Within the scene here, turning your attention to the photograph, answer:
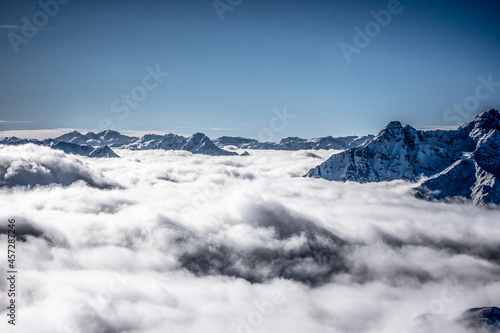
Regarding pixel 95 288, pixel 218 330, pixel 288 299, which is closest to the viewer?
pixel 218 330

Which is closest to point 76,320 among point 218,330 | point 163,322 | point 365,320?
point 163,322

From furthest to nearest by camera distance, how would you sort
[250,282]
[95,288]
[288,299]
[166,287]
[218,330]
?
[250,282] → [288,299] → [166,287] → [95,288] → [218,330]

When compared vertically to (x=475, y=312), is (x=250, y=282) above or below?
below

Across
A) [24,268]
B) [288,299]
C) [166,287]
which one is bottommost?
[288,299]

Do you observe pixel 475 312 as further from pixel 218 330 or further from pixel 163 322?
pixel 163 322

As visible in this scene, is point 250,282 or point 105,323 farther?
point 250,282

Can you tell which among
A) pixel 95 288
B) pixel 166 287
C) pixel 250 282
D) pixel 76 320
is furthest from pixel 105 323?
pixel 250 282

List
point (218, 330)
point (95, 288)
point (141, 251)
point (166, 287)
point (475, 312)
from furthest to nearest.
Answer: point (141, 251) < point (166, 287) < point (95, 288) < point (218, 330) < point (475, 312)

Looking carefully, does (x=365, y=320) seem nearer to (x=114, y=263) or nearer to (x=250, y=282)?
(x=250, y=282)

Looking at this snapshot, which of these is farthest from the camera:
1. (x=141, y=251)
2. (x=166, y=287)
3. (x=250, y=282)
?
(x=141, y=251)
